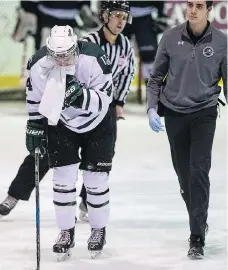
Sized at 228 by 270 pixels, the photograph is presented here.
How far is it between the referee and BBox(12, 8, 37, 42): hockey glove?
4.10 m

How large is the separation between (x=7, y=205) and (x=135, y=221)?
57cm

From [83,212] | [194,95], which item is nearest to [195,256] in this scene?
[194,95]

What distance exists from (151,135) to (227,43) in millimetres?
2778

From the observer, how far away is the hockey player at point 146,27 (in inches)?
296

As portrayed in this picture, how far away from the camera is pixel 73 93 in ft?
10.9

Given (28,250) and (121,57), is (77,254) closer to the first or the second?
(28,250)

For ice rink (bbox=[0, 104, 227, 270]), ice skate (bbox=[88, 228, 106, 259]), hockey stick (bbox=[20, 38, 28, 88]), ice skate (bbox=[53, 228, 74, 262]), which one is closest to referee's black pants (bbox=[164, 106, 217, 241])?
ice rink (bbox=[0, 104, 227, 270])

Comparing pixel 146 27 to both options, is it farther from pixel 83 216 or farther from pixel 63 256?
pixel 63 256

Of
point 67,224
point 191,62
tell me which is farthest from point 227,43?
point 67,224

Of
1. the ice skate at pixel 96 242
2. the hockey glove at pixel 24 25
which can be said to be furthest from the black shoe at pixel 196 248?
the hockey glove at pixel 24 25

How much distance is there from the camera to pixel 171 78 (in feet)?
12.0

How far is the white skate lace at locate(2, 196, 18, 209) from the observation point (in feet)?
13.8

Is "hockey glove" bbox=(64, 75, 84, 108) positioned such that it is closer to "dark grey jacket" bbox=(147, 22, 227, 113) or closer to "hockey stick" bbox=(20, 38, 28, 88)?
"dark grey jacket" bbox=(147, 22, 227, 113)

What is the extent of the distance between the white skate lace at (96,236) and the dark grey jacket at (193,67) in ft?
1.80
